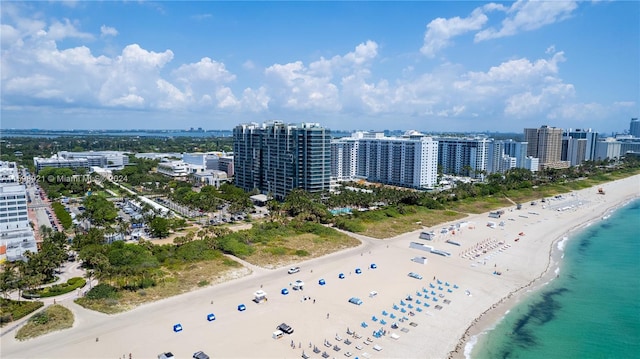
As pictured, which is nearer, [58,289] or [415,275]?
[58,289]

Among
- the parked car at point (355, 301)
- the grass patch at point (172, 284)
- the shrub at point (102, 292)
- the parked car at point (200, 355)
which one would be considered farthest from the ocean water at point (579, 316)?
the shrub at point (102, 292)

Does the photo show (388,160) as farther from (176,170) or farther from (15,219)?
(15,219)

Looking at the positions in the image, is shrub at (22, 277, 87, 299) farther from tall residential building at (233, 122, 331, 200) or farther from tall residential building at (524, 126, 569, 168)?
tall residential building at (524, 126, 569, 168)

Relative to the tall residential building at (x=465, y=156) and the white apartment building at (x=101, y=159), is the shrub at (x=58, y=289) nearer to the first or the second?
the tall residential building at (x=465, y=156)

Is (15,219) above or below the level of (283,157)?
below

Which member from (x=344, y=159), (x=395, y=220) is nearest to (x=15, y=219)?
(x=395, y=220)

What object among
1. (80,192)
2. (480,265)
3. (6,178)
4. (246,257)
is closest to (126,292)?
(246,257)
